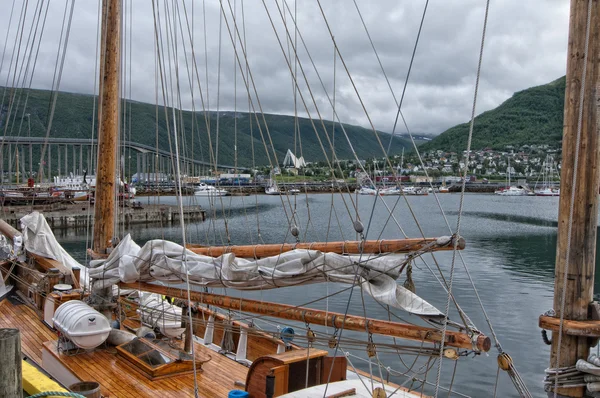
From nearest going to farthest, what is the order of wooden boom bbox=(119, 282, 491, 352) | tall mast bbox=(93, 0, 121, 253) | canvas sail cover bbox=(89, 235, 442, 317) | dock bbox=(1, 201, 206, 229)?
wooden boom bbox=(119, 282, 491, 352)
canvas sail cover bbox=(89, 235, 442, 317)
tall mast bbox=(93, 0, 121, 253)
dock bbox=(1, 201, 206, 229)

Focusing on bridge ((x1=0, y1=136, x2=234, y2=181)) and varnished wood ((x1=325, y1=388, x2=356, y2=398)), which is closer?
varnished wood ((x1=325, y1=388, x2=356, y2=398))

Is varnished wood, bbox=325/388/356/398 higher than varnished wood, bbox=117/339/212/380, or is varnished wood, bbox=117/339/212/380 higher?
varnished wood, bbox=325/388/356/398

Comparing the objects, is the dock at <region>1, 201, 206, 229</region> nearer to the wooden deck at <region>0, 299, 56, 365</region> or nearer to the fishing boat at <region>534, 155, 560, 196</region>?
the wooden deck at <region>0, 299, 56, 365</region>

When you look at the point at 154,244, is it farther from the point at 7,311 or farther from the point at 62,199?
the point at 62,199

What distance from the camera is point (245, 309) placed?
7.17 meters

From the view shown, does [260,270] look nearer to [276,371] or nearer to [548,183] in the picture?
[276,371]

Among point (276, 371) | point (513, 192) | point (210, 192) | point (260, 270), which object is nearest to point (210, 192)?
point (210, 192)

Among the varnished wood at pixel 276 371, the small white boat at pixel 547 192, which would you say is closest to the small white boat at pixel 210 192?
the varnished wood at pixel 276 371

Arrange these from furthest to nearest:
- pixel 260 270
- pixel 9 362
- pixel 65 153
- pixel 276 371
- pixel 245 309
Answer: pixel 65 153
pixel 245 309
pixel 260 270
pixel 276 371
pixel 9 362

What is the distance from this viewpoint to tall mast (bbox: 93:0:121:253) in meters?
10.3

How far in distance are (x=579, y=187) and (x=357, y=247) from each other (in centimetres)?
250

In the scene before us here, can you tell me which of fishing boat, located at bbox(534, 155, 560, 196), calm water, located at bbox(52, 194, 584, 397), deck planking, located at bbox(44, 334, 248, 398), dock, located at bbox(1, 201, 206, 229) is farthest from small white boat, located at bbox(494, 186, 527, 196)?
deck planking, located at bbox(44, 334, 248, 398)

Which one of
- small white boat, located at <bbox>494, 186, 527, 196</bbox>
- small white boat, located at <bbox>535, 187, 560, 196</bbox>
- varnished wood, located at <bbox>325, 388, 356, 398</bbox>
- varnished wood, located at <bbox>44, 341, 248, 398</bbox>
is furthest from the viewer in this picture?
small white boat, located at <bbox>494, 186, 527, 196</bbox>

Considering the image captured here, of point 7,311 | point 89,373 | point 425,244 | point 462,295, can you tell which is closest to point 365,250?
point 425,244
